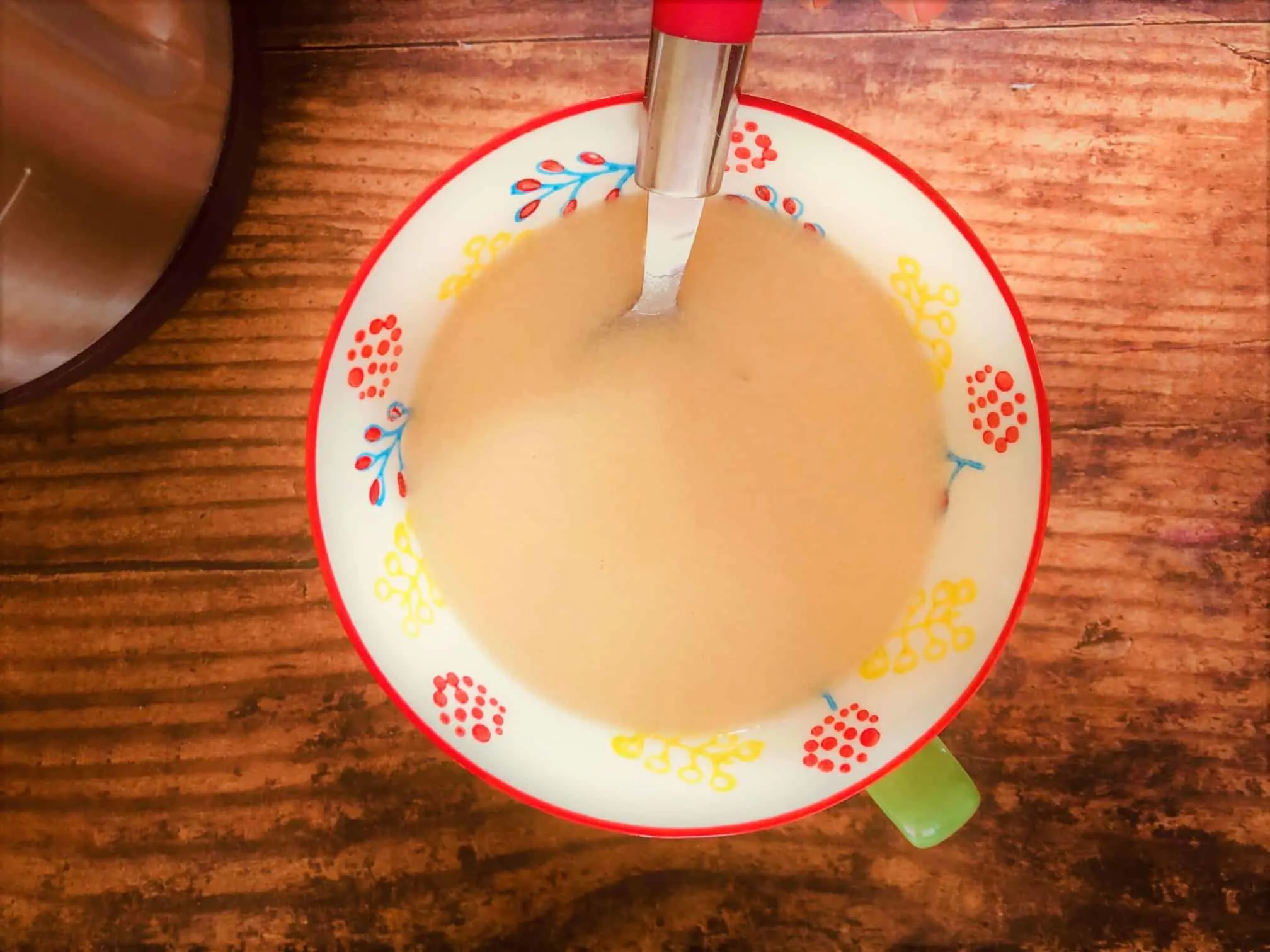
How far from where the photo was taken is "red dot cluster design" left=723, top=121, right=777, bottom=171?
483mm

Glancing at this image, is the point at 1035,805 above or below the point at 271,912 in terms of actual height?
above

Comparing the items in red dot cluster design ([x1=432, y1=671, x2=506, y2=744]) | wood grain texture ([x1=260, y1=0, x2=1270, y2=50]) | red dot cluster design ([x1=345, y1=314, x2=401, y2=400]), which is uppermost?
wood grain texture ([x1=260, y1=0, x2=1270, y2=50])

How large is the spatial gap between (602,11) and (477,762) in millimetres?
478

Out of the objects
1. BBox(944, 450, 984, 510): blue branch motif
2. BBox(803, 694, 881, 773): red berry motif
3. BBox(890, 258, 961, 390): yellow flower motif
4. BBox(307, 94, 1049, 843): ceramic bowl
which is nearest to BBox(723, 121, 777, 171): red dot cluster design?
BBox(307, 94, 1049, 843): ceramic bowl

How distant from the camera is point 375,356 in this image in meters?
0.49

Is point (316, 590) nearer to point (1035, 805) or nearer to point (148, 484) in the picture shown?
point (148, 484)

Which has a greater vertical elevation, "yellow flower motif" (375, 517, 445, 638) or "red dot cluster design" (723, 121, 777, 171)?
"red dot cluster design" (723, 121, 777, 171)

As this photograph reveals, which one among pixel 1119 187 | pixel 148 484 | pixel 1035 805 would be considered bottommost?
pixel 1035 805

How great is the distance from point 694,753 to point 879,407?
0.84ft

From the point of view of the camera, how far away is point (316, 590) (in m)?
0.56

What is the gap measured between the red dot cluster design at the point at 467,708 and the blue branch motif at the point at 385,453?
4.7 inches

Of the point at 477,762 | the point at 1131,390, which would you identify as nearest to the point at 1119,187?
the point at 1131,390

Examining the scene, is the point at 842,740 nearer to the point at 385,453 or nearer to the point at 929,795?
the point at 929,795

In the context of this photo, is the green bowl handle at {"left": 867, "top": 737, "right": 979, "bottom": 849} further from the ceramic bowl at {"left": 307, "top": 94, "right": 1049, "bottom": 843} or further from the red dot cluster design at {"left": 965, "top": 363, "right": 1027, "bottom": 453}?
the red dot cluster design at {"left": 965, "top": 363, "right": 1027, "bottom": 453}
